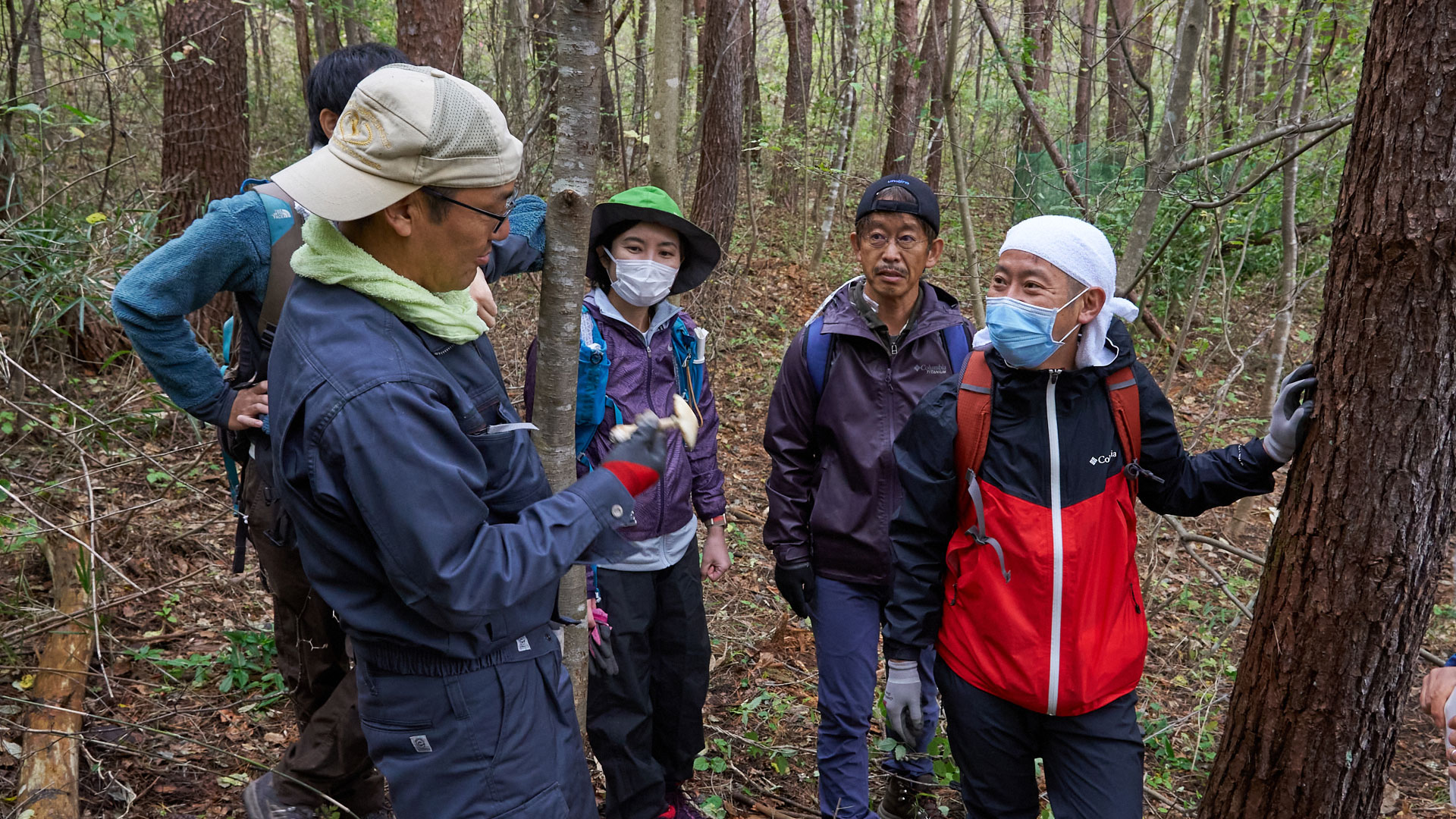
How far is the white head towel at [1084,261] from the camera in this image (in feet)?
7.67

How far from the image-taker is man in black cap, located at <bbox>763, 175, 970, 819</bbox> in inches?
119

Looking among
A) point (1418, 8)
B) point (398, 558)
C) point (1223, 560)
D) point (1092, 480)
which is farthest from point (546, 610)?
point (1223, 560)

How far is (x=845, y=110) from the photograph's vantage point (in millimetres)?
10953

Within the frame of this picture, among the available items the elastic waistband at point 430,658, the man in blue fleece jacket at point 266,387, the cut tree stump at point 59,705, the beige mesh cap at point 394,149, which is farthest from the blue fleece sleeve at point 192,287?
the elastic waistband at point 430,658

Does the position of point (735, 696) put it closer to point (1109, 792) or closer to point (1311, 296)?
point (1109, 792)

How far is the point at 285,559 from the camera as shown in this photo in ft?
8.68

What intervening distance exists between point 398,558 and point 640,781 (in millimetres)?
1722

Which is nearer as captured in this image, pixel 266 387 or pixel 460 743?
pixel 460 743

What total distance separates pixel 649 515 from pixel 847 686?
2.89 ft

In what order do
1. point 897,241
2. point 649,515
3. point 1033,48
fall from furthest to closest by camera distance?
point 1033,48
point 897,241
point 649,515

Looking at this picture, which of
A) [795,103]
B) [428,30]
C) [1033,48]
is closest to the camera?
[428,30]

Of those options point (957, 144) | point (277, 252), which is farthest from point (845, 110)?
point (277, 252)

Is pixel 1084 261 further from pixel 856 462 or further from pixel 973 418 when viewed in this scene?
pixel 856 462

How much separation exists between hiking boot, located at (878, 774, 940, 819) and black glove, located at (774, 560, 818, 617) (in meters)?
0.73
